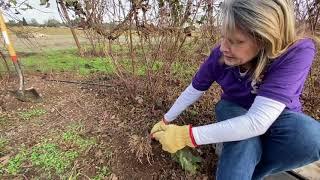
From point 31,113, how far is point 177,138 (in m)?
1.43

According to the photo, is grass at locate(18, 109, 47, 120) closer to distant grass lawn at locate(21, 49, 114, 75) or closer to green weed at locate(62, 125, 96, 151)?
green weed at locate(62, 125, 96, 151)

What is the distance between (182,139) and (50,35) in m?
6.58

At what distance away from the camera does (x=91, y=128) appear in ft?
8.55

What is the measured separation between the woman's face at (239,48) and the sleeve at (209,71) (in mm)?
252

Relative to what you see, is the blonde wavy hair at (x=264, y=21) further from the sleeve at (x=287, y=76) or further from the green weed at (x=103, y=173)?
the green weed at (x=103, y=173)

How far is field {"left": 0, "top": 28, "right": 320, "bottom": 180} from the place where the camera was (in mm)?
2260

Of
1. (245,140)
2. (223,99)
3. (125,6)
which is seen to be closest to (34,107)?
(125,6)

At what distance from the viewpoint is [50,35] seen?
7.84 metres

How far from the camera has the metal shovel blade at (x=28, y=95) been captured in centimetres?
302

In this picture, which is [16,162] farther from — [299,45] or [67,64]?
[67,64]

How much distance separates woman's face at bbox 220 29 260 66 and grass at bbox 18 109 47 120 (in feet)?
5.57

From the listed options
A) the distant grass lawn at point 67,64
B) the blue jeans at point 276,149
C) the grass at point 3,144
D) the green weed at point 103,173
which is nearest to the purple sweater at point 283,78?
the blue jeans at point 276,149

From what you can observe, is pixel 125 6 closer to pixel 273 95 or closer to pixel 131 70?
pixel 131 70

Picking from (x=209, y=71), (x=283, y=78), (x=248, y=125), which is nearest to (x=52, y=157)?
(x=209, y=71)
